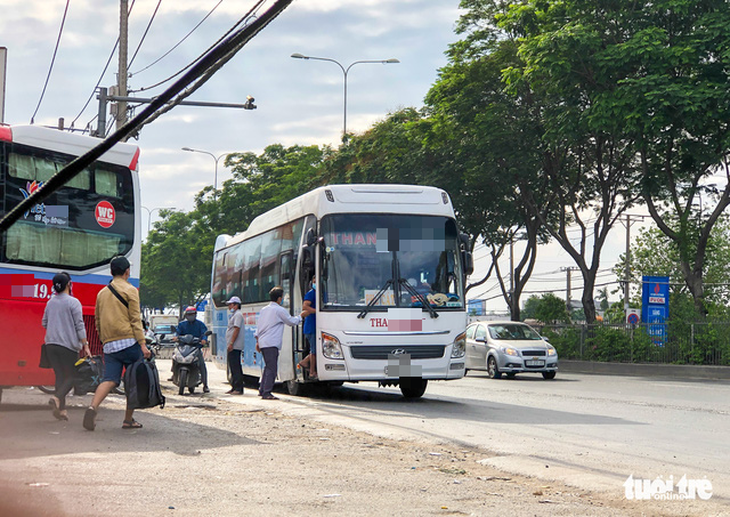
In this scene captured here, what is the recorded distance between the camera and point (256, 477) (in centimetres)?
704

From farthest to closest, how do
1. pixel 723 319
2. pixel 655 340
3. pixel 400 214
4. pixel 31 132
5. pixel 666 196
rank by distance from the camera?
pixel 666 196, pixel 655 340, pixel 723 319, pixel 400 214, pixel 31 132

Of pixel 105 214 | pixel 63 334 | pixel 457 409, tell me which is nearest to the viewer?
pixel 63 334

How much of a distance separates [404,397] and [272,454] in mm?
8637

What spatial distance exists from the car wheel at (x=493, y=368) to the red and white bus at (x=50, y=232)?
12969 mm

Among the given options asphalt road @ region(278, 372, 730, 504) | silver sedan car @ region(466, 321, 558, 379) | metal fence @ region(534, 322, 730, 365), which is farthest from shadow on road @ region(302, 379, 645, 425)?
metal fence @ region(534, 322, 730, 365)

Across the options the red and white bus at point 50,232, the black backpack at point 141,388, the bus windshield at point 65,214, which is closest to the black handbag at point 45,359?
the red and white bus at point 50,232

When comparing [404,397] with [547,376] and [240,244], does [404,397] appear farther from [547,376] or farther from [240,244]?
[547,376]

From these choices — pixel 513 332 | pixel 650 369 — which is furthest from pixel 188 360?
pixel 650 369

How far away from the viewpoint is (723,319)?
1090 inches

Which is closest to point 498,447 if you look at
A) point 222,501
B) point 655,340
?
point 222,501

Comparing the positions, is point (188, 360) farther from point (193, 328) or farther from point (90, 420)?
point (90, 420)

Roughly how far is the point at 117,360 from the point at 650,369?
889 inches

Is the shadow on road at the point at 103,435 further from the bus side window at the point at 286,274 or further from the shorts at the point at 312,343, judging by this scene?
the bus side window at the point at 286,274

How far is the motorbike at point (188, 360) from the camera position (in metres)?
16.9
